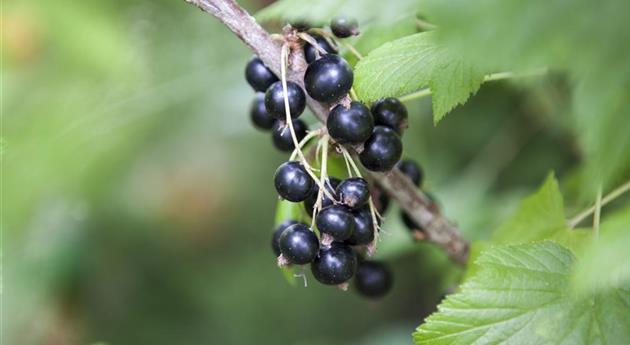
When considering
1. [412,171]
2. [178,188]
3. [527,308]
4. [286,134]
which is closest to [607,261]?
[527,308]

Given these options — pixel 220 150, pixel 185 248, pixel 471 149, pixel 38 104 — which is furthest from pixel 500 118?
pixel 38 104

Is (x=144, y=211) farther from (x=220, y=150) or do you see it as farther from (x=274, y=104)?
(x=274, y=104)

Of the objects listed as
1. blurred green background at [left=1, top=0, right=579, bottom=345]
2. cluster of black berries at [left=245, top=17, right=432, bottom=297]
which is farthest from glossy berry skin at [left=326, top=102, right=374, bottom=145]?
blurred green background at [left=1, top=0, right=579, bottom=345]

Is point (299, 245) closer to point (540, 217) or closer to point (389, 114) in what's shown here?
point (389, 114)

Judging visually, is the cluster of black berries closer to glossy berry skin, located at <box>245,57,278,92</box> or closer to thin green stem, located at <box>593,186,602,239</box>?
glossy berry skin, located at <box>245,57,278,92</box>

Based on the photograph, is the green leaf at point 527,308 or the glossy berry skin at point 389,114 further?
the glossy berry skin at point 389,114

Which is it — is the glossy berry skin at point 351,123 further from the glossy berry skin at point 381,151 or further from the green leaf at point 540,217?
the green leaf at point 540,217

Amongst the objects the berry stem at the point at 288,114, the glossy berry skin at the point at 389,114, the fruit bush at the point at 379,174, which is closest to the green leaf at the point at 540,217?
the fruit bush at the point at 379,174
